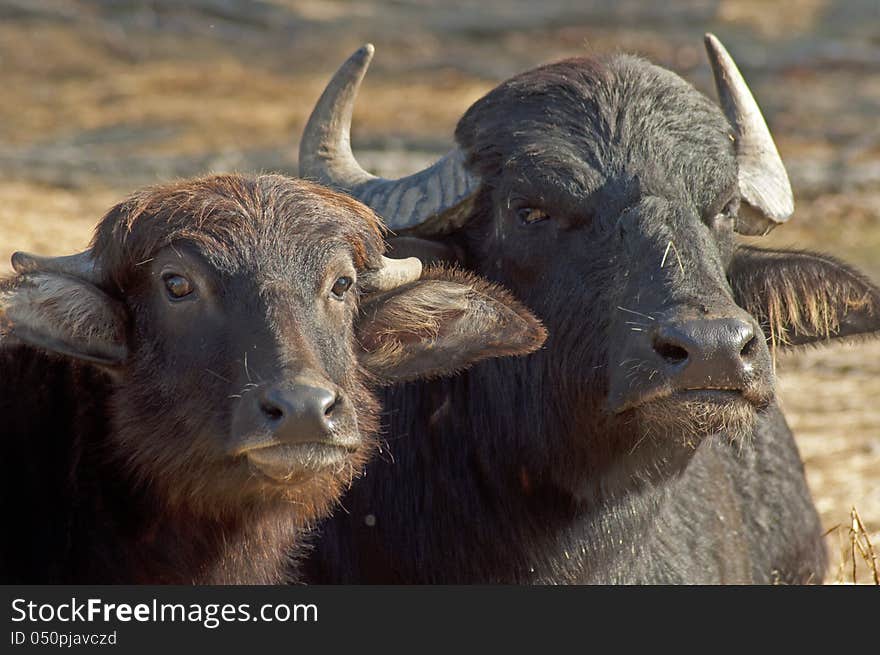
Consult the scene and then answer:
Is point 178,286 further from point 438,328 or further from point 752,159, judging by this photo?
point 752,159

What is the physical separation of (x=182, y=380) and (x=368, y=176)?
1900mm

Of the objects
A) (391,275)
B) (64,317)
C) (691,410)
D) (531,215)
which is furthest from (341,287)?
(691,410)

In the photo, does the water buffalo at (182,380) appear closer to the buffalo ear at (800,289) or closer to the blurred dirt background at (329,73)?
the buffalo ear at (800,289)

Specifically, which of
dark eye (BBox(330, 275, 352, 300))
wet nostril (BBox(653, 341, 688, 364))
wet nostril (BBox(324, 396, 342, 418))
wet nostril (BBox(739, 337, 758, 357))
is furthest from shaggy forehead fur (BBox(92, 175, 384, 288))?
wet nostril (BBox(739, 337, 758, 357))

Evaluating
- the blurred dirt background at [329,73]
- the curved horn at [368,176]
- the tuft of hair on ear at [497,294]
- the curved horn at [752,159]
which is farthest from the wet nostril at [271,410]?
the blurred dirt background at [329,73]

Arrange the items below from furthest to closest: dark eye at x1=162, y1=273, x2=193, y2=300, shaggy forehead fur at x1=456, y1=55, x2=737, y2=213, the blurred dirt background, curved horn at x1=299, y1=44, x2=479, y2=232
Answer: the blurred dirt background
curved horn at x1=299, y1=44, x2=479, y2=232
shaggy forehead fur at x1=456, y1=55, x2=737, y2=213
dark eye at x1=162, y1=273, x2=193, y2=300

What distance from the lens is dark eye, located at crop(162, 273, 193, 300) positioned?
4.29 metres

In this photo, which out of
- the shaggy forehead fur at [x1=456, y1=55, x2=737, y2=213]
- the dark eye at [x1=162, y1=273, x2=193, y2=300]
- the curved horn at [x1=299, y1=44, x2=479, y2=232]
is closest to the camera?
the dark eye at [x1=162, y1=273, x2=193, y2=300]

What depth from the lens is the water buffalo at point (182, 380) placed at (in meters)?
4.16

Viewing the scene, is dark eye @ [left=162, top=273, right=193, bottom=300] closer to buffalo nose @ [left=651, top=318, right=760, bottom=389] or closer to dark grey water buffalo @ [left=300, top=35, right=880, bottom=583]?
dark grey water buffalo @ [left=300, top=35, right=880, bottom=583]

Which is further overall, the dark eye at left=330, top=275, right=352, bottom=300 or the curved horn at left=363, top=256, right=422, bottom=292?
the curved horn at left=363, top=256, right=422, bottom=292

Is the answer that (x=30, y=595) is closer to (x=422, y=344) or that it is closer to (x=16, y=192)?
(x=422, y=344)

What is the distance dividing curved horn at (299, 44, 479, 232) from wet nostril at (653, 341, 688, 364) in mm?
1116

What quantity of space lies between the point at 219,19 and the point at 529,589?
17.9 meters
